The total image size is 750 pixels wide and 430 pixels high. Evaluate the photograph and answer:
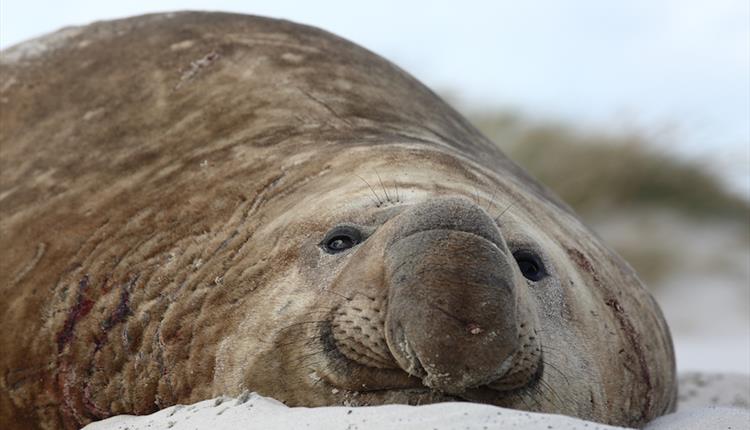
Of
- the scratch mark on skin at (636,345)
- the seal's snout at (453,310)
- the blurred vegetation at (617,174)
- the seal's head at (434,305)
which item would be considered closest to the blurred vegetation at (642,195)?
the blurred vegetation at (617,174)

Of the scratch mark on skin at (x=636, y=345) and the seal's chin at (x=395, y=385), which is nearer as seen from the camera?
the seal's chin at (x=395, y=385)

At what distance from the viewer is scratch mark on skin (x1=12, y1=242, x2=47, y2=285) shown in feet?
14.4

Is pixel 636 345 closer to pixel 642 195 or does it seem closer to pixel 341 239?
pixel 341 239

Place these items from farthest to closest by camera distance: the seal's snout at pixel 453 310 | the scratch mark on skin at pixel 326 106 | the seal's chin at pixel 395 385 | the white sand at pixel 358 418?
the scratch mark on skin at pixel 326 106 < the seal's chin at pixel 395 385 < the seal's snout at pixel 453 310 < the white sand at pixel 358 418

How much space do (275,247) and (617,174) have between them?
6874mm

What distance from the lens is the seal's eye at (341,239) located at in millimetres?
3514

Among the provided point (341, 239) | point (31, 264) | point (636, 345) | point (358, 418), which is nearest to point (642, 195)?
point (636, 345)

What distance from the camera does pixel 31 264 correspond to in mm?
4402

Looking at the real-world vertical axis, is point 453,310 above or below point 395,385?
above

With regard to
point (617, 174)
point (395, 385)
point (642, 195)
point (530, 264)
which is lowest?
point (642, 195)

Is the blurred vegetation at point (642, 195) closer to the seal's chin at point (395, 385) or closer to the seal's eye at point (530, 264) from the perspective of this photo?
the seal's eye at point (530, 264)

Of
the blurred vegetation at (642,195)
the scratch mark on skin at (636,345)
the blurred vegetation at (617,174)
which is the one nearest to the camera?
the scratch mark on skin at (636,345)

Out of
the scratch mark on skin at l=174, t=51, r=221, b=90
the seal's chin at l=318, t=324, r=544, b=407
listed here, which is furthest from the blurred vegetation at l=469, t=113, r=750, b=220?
the seal's chin at l=318, t=324, r=544, b=407

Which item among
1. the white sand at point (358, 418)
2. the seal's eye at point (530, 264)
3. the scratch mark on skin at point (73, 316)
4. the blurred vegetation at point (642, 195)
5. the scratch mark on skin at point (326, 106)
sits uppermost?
the scratch mark on skin at point (326, 106)
